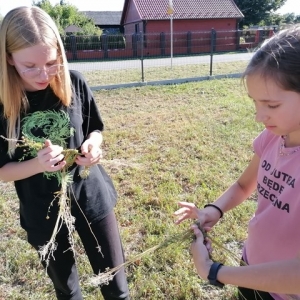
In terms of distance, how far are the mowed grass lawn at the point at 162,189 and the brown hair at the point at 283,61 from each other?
0.78 meters

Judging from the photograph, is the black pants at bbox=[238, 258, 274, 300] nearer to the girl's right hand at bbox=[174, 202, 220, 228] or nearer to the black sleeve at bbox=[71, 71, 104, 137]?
the girl's right hand at bbox=[174, 202, 220, 228]

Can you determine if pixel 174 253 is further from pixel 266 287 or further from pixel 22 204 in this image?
pixel 266 287

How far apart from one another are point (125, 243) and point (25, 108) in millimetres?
1631

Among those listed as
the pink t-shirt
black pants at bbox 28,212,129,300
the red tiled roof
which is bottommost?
black pants at bbox 28,212,129,300

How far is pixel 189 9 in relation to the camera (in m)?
27.3

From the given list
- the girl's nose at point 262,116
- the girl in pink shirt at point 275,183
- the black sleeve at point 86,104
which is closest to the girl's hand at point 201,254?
the girl in pink shirt at point 275,183

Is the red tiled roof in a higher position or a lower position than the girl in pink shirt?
higher

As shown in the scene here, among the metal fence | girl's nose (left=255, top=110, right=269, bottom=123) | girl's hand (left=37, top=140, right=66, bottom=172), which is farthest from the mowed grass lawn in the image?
the metal fence

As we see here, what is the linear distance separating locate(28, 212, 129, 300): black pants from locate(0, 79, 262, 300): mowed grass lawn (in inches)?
8.5

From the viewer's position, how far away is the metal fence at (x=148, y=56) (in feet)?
40.7

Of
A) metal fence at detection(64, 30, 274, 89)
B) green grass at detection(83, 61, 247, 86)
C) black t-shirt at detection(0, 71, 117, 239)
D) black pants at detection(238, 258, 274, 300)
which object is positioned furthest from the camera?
metal fence at detection(64, 30, 274, 89)

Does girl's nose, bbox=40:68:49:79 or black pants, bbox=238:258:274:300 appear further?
girl's nose, bbox=40:68:49:79

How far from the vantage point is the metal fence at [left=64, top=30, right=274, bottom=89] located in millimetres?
12402

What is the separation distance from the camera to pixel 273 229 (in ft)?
4.01
